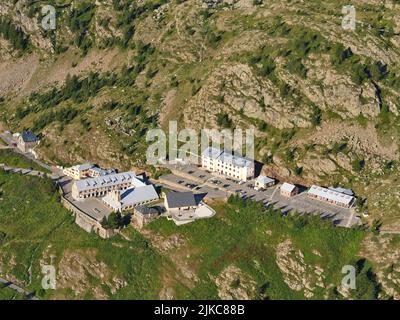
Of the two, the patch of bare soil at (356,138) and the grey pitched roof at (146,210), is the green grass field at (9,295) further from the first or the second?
the patch of bare soil at (356,138)

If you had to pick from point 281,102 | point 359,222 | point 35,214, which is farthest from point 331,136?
point 35,214

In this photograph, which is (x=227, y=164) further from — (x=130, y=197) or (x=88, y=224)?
(x=88, y=224)

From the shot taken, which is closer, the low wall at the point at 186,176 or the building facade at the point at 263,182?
the building facade at the point at 263,182

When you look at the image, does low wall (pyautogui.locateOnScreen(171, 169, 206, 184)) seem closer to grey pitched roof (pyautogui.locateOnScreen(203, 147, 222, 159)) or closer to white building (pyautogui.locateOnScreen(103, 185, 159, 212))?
grey pitched roof (pyautogui.locateOnScreen(203, 147, 222, 159))

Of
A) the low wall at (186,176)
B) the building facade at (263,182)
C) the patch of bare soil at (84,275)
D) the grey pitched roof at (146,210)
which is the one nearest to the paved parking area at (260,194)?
the low wall at (186,176)

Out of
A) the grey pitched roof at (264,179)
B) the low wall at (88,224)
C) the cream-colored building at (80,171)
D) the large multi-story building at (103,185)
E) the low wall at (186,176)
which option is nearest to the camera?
the low wall at (88,224)

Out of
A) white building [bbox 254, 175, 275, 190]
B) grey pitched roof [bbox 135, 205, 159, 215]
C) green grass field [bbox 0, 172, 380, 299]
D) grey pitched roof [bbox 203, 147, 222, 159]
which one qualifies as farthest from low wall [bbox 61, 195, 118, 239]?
white building [bbox 254, 175, 275, 190]

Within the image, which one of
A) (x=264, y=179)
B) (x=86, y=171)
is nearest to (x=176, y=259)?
(x=264, y=179)
